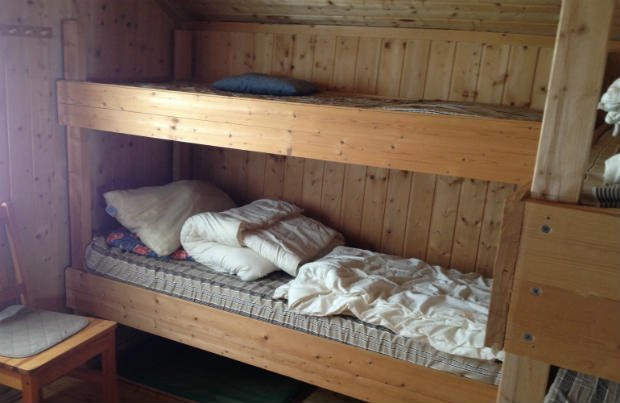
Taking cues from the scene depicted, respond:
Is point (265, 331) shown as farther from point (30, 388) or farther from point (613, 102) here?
point (613, 102)

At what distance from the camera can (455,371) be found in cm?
200

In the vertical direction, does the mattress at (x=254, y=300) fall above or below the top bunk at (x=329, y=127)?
below

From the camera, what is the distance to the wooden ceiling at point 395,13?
2397 mm

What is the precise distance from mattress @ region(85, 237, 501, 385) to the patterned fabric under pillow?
0.09 ft

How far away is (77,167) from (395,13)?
171 cm

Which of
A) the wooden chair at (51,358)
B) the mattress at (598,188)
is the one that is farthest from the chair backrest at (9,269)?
the mattress at (598,188)

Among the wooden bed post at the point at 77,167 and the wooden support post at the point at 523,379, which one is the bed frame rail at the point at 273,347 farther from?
the wooden support post at the point at 523,379

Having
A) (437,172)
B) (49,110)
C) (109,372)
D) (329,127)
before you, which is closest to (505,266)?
(437,172)

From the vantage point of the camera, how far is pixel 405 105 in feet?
7.72

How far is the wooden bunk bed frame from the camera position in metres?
0.95

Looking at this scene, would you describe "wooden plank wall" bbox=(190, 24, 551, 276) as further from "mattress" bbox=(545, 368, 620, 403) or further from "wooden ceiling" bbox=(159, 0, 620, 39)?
"mattress" bbox=(545, 368, 620, 403)

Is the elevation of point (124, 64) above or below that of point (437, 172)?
above

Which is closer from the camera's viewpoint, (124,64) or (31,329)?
(31,329)

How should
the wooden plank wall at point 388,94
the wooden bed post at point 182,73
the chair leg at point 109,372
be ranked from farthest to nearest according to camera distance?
the wooden bed post at point 182,73 → the wooden plank wall at point 388,94 → the chair leg at point 109,372
